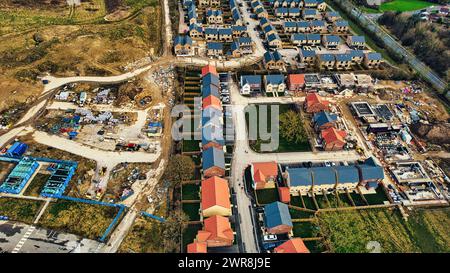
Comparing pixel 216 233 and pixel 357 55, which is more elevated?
pixel 357 55

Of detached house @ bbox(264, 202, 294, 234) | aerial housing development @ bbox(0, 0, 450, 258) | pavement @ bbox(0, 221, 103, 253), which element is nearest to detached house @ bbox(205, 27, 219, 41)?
aerial housing development @ bbox(0, 0, 450, 258)

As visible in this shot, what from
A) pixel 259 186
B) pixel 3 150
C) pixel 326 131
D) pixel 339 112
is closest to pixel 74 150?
pixel 3 150

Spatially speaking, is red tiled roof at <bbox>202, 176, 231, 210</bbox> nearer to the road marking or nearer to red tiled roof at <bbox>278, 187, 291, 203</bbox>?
red tiled roof at <bbox>278, 187, 291, 203</bbox>

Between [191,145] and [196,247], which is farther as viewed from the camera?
[191,145]

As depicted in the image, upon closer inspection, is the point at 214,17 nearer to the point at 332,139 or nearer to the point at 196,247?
the point at 332,139

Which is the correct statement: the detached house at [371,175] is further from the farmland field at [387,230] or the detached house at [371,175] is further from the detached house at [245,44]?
the detached house at [245,44]

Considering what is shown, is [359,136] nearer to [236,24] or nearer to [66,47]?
[236,24]

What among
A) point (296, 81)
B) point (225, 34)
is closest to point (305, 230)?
point (296, 81)
